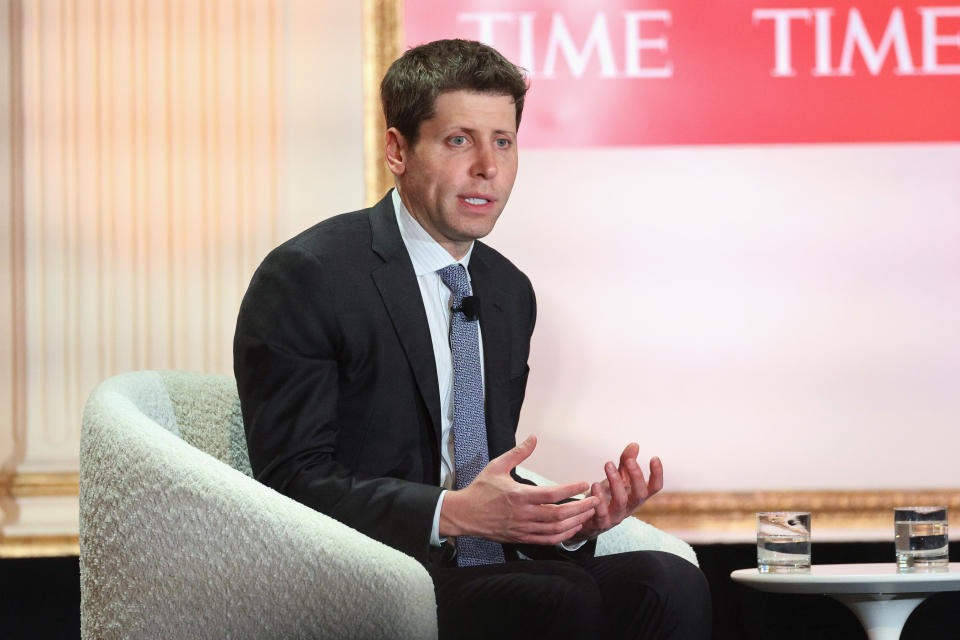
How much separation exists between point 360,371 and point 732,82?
1.62 meters

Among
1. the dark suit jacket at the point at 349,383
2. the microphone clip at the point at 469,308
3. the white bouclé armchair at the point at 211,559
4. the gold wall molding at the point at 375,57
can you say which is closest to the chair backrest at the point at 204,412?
→ the dark suit jacket at the point at 349,383

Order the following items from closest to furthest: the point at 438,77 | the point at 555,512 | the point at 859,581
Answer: the point at 555,512 < the point at 859,581 < the point at 438,77

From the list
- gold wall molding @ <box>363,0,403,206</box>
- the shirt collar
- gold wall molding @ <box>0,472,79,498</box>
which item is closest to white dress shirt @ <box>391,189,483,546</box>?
the shirt collar

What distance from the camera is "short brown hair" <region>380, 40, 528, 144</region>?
187 cm

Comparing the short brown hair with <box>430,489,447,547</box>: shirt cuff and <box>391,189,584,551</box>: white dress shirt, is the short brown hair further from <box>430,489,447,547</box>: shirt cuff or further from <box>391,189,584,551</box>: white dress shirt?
<box>430,489,447,547</box>: shirt cuff

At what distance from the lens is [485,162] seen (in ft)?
6.15

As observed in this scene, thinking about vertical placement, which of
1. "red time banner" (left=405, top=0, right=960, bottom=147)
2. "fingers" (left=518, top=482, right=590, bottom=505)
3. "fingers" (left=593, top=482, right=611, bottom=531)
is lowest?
"fingers" (left=593, top=482, right=611, bottom=531)

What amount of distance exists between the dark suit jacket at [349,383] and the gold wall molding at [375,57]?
1020mm

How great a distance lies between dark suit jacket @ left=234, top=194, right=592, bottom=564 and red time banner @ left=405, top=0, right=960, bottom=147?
46.3 inches

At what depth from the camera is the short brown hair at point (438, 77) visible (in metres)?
1.87

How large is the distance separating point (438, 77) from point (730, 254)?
1.27 m

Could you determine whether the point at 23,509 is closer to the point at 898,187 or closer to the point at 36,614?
the point at 36,614

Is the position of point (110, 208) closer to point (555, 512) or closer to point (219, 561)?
point (219, 561)

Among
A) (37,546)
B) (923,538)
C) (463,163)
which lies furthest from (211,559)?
(37,546)
